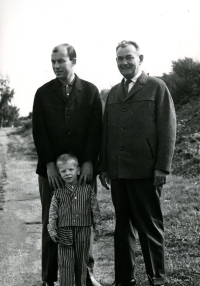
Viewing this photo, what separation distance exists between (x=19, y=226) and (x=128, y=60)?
3189mm

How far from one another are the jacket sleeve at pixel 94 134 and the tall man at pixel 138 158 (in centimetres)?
9

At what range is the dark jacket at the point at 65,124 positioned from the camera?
11.7 ft

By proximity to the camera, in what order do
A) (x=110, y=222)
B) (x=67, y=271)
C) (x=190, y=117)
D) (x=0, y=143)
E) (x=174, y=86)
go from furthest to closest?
1. (x=0, y=143)
2. (x=174, y=86)
3. (x=190, y=117)
4. (x=110, y=222)
5. (x=67, y=271)

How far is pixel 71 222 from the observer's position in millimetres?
3328

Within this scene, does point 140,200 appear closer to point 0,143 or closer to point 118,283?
point 118,283

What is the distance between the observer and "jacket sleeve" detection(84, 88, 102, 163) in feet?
11.7

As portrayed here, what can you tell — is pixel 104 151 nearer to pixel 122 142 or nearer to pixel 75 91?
pixel 122 142

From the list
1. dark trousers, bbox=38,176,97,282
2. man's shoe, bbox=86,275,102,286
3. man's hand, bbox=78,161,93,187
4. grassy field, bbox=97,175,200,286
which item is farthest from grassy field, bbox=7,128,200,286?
man's hand, bbox=78,161,93,187

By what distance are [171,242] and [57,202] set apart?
1.82m

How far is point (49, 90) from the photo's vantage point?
11.9 ft

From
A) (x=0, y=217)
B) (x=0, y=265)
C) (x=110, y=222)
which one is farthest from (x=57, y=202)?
(x=0, y=217)

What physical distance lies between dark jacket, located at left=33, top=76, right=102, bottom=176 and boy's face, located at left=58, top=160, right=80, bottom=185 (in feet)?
0.58

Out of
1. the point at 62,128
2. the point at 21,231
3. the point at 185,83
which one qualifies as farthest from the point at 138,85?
the point at 185,83

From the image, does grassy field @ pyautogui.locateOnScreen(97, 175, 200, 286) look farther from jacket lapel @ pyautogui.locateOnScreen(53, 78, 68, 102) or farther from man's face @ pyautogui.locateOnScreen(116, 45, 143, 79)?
man's face @ pyautogui.locateOnScreen(116, 45, 143, 79)
